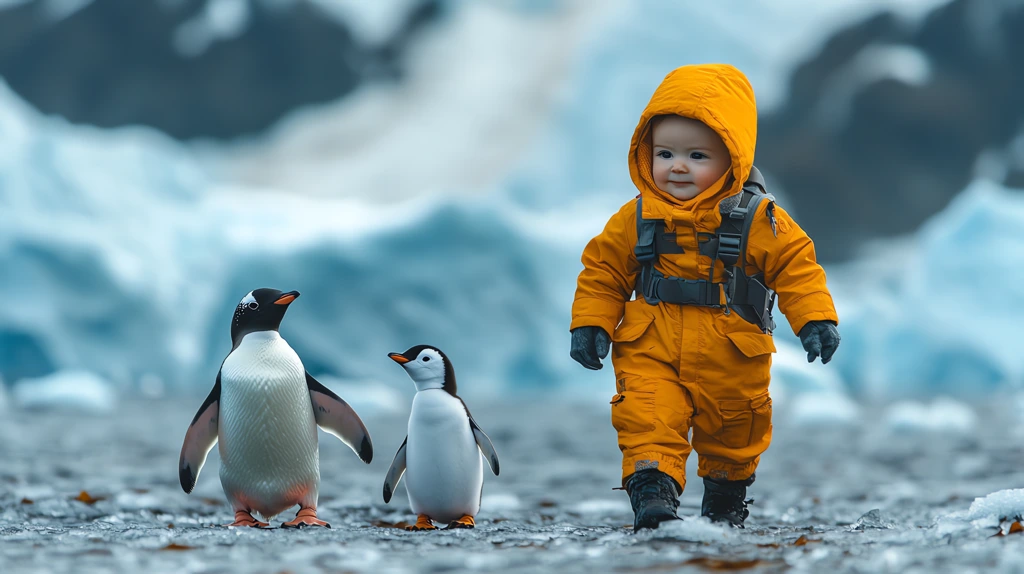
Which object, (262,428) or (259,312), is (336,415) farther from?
(259,312)

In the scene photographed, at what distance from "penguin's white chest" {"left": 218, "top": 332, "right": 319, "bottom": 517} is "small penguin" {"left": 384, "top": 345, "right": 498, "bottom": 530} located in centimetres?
29

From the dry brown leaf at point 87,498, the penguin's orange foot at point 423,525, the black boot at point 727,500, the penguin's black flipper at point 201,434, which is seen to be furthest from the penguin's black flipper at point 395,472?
the dry brown leaf at point 87,498

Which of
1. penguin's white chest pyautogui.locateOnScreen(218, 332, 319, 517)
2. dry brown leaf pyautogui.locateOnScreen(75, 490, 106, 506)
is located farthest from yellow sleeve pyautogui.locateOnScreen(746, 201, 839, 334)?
dry brown leaf pyautogui.locateOnScreen(75, 490, 106, 506)

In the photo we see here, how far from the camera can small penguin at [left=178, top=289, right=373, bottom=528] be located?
9.31 ft

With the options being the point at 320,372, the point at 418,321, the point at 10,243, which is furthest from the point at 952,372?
the point at 10,243

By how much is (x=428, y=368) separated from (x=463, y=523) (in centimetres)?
49

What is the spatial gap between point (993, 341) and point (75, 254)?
52.7ft

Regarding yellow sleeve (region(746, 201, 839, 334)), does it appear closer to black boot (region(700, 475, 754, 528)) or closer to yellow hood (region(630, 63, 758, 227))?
yellow hood (region(630, 63, 758, 227))

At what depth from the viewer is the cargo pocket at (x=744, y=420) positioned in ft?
9.14

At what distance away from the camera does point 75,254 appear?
15.0 m

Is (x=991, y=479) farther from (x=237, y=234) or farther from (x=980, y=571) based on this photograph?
(x=237, y=234)

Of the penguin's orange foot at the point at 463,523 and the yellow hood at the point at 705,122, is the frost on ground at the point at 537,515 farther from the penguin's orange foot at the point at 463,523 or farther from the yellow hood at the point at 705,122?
the yellow hood at the point at 705,122

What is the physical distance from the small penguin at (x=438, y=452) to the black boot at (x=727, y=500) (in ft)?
2.26

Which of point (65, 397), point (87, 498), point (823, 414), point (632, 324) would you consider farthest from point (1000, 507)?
point (65, 397)
